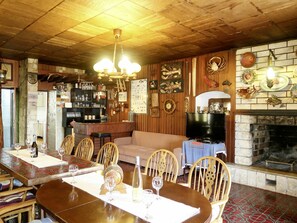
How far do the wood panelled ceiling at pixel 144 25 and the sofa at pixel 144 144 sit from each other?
216 cm

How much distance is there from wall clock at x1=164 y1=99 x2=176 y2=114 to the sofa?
2.12 feet

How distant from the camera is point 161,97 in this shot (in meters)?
6.55

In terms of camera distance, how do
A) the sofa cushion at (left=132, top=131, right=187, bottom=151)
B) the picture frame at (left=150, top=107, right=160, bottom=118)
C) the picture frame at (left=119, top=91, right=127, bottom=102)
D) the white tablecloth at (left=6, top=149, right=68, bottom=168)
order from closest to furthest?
1. the white tablecloth at (left=6, top=149, right=68, bottom=168)
2. the sofa cushion at (left=132, top=131, right=187, bottom=151)
3. the picture frame at (left=150, top=107, right=160, bottom=118)
4. the picture frame at (left=119, top=91, right=127, bottom=102)

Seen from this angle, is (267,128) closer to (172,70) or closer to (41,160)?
(172,70)

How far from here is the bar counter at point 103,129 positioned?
21.7 feet

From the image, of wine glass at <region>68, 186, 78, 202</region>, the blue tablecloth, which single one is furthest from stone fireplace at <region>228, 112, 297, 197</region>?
wine glass at <region>68, 186, 78, 202</region>

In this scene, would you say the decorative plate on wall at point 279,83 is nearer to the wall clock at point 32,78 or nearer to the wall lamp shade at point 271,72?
the wall lamp shade at point 271,72

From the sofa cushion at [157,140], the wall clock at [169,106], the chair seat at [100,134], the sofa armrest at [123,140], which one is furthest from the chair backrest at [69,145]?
the wall clock at [169,106]

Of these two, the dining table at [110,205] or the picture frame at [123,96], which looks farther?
the picture frame at [123,96]

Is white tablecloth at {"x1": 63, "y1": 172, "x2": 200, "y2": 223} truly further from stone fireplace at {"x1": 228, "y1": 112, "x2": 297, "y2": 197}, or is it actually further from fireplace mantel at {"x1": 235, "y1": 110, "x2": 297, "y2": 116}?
fireplace mantel at {"x1": 235, "y1": 110, "x2": 297, "y2": 116}

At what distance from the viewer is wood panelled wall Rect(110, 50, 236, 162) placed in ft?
16.7

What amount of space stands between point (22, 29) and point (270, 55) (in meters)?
4.46

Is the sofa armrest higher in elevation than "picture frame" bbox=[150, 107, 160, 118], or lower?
lower

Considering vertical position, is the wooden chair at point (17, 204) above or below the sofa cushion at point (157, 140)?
below
